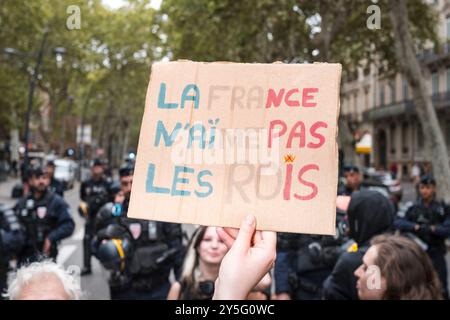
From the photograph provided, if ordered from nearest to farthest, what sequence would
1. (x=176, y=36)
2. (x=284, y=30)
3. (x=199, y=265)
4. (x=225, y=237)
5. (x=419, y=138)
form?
(x=225, y=237), (x=199, y=265), (x=284, y=30), (x=176, y=36), (x=419, y=138)

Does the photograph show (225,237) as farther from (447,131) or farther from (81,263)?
(447,131)

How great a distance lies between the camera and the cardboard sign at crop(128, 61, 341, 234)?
1708 millimetres

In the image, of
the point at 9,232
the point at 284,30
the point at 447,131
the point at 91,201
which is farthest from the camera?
the point at 447,131

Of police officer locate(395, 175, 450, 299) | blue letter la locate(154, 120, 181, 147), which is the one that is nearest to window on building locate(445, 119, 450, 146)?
police officer locate(395, 175, 450, 299)

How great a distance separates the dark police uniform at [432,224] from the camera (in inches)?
240

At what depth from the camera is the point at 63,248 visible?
1120 centimetres

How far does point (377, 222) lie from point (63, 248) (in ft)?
28.2

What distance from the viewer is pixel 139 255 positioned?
455cm

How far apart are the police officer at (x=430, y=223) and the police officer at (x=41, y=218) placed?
352 cm

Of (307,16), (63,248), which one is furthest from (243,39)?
(63,248)

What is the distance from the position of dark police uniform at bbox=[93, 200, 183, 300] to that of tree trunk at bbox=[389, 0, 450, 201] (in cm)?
749

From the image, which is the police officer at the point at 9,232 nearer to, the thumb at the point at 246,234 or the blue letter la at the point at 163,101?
the blue letter la at the point at 163,101

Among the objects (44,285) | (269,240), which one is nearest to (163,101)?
(269,240)

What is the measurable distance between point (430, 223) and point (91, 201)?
4388 millimetres
